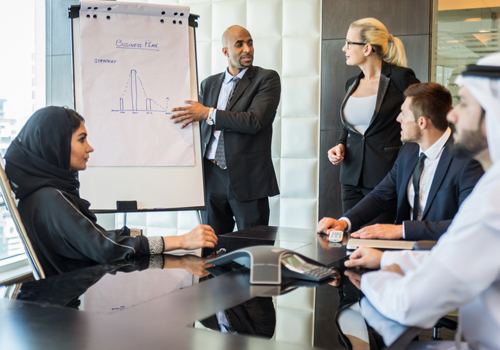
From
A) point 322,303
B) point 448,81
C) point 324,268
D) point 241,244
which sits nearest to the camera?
point 322,303

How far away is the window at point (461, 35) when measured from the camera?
3264mm

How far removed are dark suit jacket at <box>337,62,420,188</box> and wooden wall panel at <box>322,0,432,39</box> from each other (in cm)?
62

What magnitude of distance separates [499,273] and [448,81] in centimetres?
274

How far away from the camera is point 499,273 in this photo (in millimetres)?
937

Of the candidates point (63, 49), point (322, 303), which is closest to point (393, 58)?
point (322, 303)

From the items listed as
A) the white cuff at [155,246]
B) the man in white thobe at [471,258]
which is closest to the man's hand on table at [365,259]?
the man in white thobe at [471,258]

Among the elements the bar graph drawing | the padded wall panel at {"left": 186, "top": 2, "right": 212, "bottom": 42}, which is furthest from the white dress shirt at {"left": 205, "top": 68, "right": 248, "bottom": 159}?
the padded wall panel at {"left": 186, "top": 2, "right": 212, "bottom": 42}

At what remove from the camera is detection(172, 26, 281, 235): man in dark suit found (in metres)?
3.06

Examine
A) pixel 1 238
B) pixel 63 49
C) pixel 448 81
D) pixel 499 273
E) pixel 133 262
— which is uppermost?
pixel 63 49

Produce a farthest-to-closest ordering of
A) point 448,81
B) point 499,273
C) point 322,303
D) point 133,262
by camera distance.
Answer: point 448,81 < point 133,262 < point 322,303 < point 499,273

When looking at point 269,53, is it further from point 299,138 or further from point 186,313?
point 186,313

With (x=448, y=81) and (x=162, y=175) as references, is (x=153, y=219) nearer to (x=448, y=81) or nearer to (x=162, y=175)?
(x=162, y=175)

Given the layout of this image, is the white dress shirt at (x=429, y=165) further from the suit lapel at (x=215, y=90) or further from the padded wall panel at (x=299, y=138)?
the padded wall panel at (x=299, y=138)

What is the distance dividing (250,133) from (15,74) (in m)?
2.06
